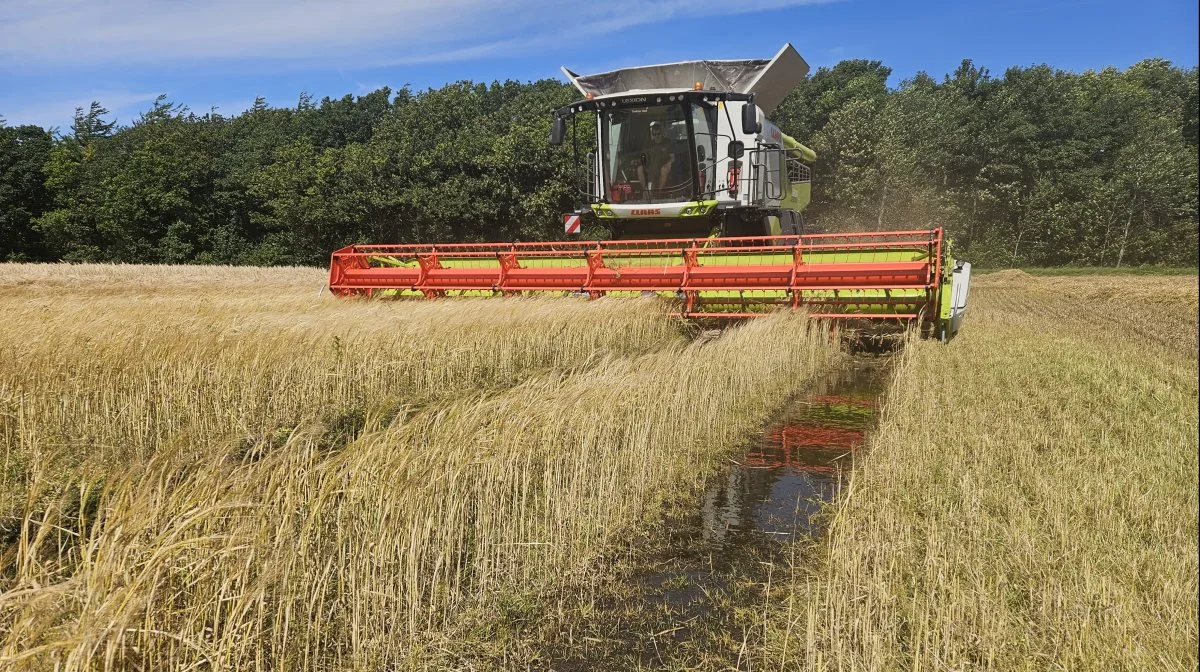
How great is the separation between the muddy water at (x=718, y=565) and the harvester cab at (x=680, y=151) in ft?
15.7

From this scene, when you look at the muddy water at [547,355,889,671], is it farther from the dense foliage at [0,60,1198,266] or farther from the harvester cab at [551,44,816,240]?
the dense foliage at [0,60,1198,266]

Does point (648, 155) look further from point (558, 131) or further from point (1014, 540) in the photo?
point (1014, 540)

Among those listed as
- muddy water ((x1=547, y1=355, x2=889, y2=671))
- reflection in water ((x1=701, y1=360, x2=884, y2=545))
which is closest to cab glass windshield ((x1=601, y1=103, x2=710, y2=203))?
reflection in water ((x1=701, y1=360, x2=884, y2=545))

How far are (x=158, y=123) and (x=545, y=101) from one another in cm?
1918

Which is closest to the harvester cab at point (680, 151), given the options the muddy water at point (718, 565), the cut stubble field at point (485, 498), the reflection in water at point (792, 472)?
the cut stubble field at point (485, 498)

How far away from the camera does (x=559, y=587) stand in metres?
2.93

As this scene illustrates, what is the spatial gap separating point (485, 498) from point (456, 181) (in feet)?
95.4

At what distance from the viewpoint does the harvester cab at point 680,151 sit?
923cm

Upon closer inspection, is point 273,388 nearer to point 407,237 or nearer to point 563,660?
point 563,660

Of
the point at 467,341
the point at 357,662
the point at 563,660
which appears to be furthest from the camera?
the point at 467,341

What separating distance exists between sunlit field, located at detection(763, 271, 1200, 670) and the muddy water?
18cm

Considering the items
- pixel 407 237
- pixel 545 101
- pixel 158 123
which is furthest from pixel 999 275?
pixel 158 123

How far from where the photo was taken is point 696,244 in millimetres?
8836

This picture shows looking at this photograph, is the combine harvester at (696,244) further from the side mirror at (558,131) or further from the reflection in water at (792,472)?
the reflection in water at (792,472)
